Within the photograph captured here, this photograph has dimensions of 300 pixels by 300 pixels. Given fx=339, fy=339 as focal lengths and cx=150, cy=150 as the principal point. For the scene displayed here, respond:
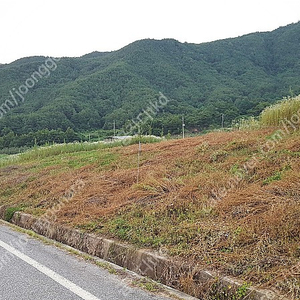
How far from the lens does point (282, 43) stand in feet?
256

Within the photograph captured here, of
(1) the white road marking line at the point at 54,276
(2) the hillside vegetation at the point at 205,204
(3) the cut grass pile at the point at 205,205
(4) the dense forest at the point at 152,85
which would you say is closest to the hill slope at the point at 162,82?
(4) the dense forest at the point at 152,85

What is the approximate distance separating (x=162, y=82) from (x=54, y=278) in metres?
54.7

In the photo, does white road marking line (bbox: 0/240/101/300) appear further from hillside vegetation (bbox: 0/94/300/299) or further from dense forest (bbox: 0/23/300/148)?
dense forest (bbox: 0/23/300/148)

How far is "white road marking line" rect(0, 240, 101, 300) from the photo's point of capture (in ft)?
10.8

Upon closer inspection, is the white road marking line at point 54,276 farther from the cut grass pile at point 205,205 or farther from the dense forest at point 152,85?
the dense forest at point 152,85

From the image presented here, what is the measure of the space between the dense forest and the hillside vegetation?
16642 millimetres

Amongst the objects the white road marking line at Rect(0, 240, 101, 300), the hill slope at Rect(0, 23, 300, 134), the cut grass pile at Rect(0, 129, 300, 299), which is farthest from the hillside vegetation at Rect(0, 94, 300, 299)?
the hill slope at Rect(0, 23, 300, 134)

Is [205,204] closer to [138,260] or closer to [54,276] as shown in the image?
[138,260]

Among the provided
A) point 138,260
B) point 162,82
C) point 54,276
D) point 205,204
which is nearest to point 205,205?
point 205,204

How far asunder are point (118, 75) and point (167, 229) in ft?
188

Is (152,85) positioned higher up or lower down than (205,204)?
higher up

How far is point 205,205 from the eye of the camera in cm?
492

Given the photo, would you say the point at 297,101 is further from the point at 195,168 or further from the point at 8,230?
the point at 8,230

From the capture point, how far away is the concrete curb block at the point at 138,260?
10.5ft
